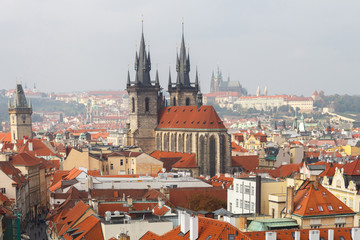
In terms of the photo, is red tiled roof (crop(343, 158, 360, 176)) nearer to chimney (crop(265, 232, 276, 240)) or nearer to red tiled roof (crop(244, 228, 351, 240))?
red tiled roof (crop(244, 228, 351, 240))

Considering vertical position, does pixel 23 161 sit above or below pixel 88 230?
above

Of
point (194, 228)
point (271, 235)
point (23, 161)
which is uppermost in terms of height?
point (194, 228)

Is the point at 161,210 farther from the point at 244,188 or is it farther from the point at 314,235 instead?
the point at 314,235

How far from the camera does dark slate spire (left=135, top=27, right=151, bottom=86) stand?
123312mm

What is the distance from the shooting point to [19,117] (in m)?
156

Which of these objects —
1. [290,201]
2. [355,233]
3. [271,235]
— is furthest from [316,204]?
[271,235]

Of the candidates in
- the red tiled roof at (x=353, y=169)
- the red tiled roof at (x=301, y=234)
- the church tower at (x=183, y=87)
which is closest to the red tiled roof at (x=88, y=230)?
the red tiled roof at (x=301, y=234)

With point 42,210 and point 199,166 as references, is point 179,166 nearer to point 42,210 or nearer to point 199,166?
point 199,166

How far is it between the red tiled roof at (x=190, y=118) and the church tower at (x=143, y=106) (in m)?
2.18

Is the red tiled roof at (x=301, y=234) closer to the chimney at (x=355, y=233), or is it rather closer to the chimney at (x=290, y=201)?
the chimney at (x=355, y=233)

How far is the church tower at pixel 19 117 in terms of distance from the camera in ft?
508

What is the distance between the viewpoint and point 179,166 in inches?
4048

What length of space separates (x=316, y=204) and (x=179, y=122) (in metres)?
72.2

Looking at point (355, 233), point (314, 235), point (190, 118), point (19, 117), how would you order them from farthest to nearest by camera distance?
point (19, 117) → point (190, 118) → point (355, 233) → point (314, 235)
